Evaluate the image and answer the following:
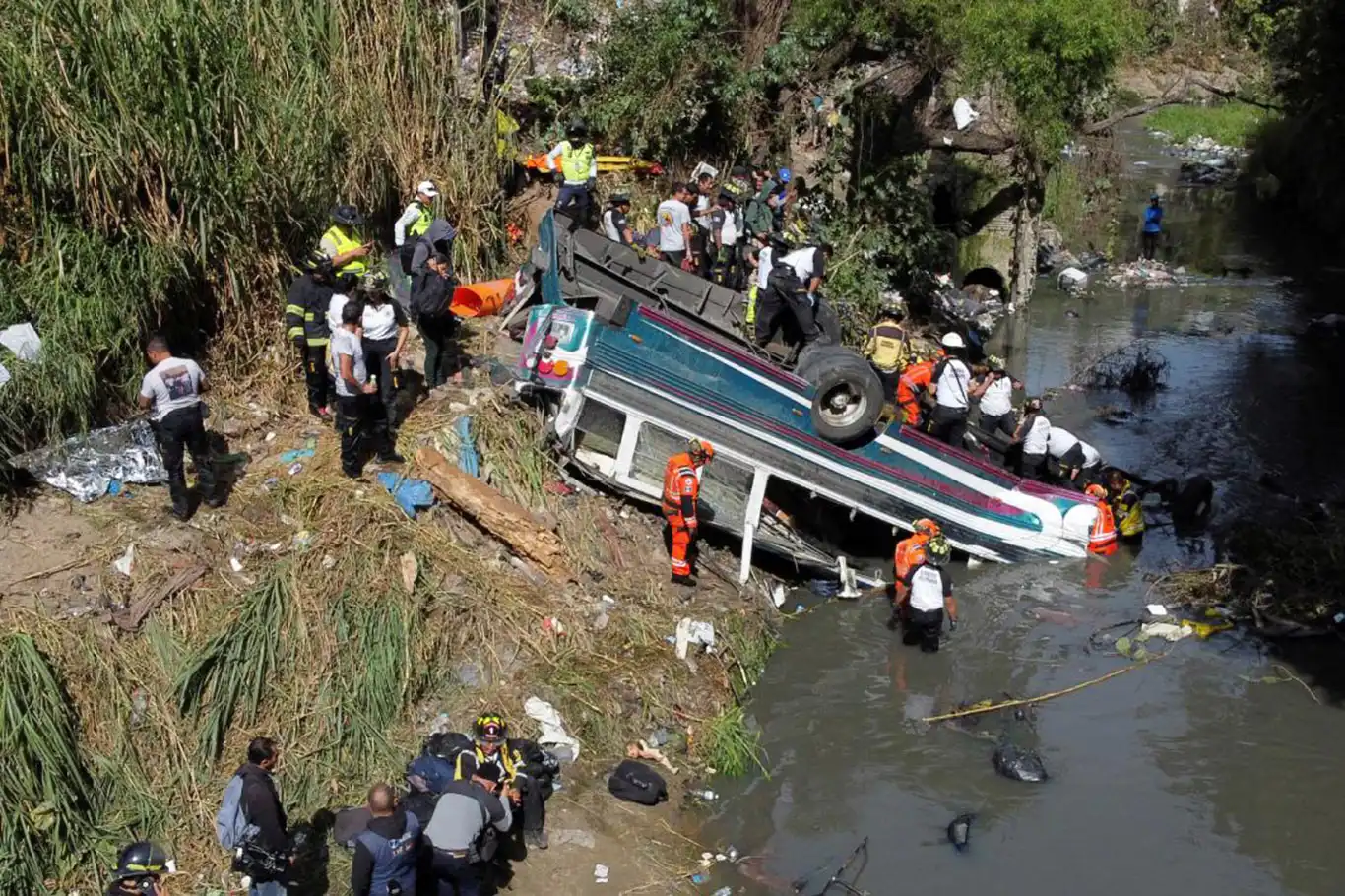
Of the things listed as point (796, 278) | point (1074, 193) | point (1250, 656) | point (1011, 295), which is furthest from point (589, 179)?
point (1074, 193)

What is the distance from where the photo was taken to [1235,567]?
11.1m

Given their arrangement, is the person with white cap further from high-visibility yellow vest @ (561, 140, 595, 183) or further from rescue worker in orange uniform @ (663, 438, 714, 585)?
rescue worker in orange uniform @ (663, 438, 714, 585)

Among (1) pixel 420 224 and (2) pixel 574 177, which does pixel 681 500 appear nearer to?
(1) pixel 420 224

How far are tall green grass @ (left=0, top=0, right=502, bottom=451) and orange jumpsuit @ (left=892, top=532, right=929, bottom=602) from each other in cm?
578

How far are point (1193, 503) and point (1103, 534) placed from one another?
59.8 inches

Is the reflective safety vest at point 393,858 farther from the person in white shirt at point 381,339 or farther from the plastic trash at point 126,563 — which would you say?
the person in white shirt at point 381,339

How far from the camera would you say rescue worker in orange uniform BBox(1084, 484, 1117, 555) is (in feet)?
39.4

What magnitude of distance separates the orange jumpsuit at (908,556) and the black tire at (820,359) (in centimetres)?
156

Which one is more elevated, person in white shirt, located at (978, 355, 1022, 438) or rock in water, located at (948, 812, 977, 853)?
person in white shirt, located at (978, 355, 1022, 438)

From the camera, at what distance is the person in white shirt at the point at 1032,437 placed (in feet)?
40.2

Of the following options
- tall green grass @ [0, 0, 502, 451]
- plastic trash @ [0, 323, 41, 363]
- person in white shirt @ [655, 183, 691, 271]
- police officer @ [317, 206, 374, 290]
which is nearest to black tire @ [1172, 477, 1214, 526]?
person in white shirt @ [655, 183, 691, 271]

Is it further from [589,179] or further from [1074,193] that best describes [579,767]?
[1074,193]

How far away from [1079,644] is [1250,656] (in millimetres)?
1362

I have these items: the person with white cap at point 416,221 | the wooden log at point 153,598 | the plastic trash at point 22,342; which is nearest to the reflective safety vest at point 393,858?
the wooden log at point 153,598
